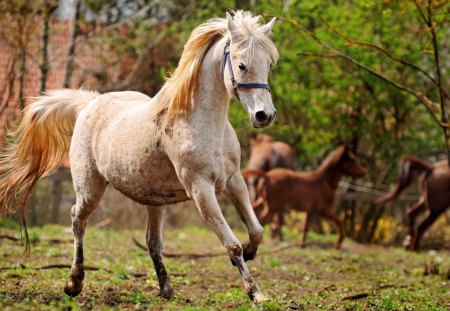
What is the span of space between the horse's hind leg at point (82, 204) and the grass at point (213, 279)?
0.27 meters

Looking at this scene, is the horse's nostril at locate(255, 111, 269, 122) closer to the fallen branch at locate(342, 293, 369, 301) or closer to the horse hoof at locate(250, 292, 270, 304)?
the horse hoof at locate(250, 292, 270, 304)

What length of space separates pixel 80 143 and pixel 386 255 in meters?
7.44

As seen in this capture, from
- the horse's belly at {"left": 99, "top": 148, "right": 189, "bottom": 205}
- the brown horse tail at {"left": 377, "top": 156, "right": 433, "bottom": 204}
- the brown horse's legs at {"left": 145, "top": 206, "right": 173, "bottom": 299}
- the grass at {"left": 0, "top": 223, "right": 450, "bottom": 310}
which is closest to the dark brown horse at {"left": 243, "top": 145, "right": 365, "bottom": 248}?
the grass at {"left": 0, "top": 223, "right": 450, "bottom": 310}

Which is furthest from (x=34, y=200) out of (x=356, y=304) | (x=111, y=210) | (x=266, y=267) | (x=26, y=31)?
(x=356, y=304)

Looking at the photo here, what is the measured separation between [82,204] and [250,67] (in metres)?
2.26

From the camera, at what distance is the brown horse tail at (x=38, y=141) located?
7648 mm

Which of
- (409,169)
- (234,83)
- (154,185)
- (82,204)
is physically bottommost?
(409,169)

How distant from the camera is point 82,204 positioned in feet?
23.5

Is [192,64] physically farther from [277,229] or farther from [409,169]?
[277,229]

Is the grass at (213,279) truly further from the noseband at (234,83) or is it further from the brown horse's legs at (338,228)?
the noseband at (234,83)

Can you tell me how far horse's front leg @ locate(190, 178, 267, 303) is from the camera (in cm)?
588

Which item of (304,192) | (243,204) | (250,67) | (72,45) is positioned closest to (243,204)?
(243,204)

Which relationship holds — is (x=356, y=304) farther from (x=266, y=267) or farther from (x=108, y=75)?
(x=108, y=75)

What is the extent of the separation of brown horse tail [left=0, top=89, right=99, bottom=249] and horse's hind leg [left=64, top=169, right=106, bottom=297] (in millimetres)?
655
